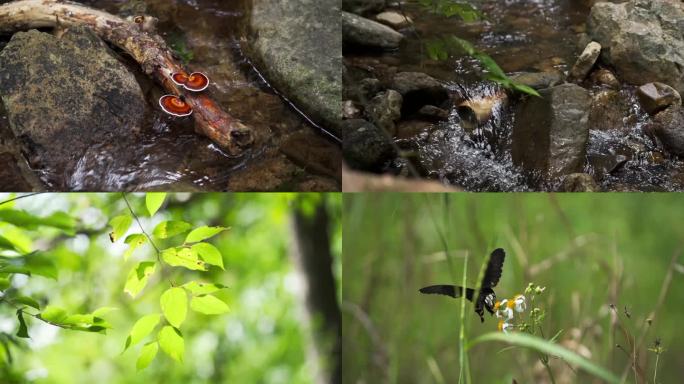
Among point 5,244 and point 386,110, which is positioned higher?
point 386,110

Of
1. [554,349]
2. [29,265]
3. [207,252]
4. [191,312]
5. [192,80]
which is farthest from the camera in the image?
[191,312]

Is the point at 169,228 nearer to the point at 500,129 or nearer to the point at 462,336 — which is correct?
the point at 462,336

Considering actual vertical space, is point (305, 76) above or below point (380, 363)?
above

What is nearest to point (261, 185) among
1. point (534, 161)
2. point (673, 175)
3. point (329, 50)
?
point (329, 50)

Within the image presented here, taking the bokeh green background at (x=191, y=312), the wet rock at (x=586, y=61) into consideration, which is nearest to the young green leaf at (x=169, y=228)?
the bokeh green background at (x=191, y=312)

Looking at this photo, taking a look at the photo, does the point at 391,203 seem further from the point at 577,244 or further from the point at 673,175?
the point at 673,175

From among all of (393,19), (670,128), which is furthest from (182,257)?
(670,128)

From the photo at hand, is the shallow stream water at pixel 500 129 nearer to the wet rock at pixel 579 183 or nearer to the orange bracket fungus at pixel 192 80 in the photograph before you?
the wet rock at pixel 579 183
